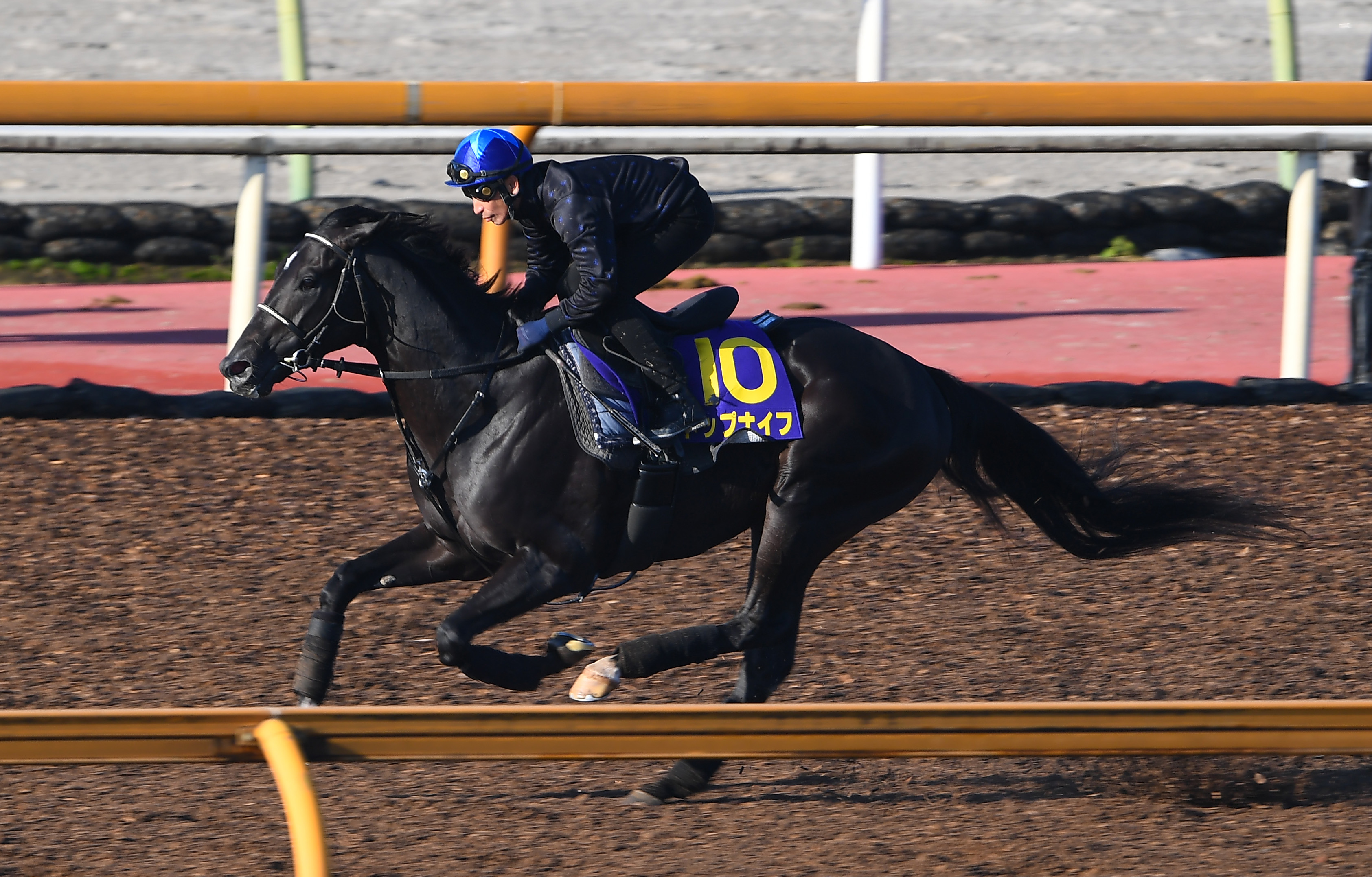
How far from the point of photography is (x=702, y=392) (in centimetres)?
458

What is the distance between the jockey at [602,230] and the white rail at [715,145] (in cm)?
235

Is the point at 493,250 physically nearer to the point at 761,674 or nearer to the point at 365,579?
the point at 365,579

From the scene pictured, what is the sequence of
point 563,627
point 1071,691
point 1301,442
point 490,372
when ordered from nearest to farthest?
1. point 490,372
2. point 1071,691
3. point 563,627
4. point 1301,442

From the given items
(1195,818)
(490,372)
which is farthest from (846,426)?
(1195,818)

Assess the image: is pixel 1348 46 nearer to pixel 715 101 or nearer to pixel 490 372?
pixel 715 101

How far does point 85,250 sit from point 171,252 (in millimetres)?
566

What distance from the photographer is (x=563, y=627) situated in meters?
5.65

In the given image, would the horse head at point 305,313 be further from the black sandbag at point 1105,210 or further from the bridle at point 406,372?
the black sandbag at point 1105,210

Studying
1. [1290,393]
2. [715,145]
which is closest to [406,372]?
[715,145]

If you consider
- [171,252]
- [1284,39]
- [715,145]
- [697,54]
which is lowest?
[171,252]

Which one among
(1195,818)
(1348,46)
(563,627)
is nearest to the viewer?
(1195,818)

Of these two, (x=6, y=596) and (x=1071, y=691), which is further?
(x=6, y=596)

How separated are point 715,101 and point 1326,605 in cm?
299

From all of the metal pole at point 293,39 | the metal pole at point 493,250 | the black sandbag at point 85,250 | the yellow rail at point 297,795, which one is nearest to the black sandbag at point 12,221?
the black sandbag at point 85,250
